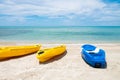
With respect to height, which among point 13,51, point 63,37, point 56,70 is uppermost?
point 13,51

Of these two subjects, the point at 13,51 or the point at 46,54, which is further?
the point at 13,51

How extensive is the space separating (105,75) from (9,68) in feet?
14.1

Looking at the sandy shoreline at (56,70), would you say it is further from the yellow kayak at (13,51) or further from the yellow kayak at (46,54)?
the yellow kayak at (13,51)

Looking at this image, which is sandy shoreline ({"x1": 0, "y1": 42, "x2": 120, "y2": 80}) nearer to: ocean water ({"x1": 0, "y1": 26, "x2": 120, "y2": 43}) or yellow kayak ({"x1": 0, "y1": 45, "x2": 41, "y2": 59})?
yellow kayak ({"x1": 0, "y1": 45, "x2": 41, "y2": 59})

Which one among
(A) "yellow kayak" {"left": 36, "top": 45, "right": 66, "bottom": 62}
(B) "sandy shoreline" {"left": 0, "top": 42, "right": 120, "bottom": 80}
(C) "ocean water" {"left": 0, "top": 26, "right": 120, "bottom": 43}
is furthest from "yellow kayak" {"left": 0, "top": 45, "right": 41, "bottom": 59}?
(C) "ocean water" {"left": 0, "top": 26, "right": 120, "bottom": 43}

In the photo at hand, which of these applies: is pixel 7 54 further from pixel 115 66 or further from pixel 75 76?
pixel 115 66

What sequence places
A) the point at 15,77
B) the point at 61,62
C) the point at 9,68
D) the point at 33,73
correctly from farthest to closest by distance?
the point at 61,62, the point at 9,68, the point at 33,73, the point at 15,77

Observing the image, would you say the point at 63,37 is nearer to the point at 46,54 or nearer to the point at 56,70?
the point at 46,54

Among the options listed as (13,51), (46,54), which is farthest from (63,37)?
(46,54)

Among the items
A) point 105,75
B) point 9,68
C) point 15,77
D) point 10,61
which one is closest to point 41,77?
point 15,77

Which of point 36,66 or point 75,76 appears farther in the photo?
point 36,66

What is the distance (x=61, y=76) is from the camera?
647cm

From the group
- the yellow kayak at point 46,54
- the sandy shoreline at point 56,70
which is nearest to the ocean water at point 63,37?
the yellow kayak at point 46,54

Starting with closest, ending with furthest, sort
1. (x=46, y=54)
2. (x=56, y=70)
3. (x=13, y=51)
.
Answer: (x=56, y=70) → (x=46, y=54) → (x=13, y=51)
